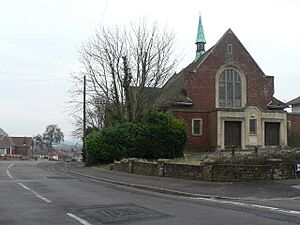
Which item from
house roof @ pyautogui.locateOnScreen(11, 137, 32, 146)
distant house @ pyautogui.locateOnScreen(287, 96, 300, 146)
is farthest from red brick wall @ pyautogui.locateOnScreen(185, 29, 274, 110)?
house roof @ pyautogui.locateOnScreen(11, 137, 32, 146)

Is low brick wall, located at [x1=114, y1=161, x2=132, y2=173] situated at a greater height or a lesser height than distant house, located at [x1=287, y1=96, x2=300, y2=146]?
lesser

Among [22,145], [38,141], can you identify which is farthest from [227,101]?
[38,141]

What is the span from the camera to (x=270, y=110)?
149 feet

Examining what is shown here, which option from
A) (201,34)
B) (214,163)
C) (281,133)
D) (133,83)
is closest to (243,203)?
(214,163)

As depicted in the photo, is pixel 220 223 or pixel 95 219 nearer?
pixel 220 223

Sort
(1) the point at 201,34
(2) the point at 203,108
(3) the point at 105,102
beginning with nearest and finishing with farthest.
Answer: (3) the point at 105,102 → (2) the point at 203,108 → (1) the point at 201,34

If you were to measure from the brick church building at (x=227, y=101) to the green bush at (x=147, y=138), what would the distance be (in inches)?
269

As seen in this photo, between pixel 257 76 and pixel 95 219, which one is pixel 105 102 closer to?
pixel 257 76

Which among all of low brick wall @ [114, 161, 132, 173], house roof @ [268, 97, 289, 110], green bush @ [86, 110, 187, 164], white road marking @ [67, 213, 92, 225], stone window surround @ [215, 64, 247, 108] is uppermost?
stone window surround @ [215, 64, 247, 108]

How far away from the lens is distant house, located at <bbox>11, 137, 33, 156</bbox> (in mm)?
132375

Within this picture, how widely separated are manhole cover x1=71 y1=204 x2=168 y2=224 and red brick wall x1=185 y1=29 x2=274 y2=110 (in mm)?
32707

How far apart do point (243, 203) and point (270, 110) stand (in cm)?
3242

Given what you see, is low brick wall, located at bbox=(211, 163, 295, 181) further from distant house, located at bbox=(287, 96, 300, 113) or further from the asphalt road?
distant house, located at bbox=(287, 96, 300, 113)

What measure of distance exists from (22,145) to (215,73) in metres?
101
